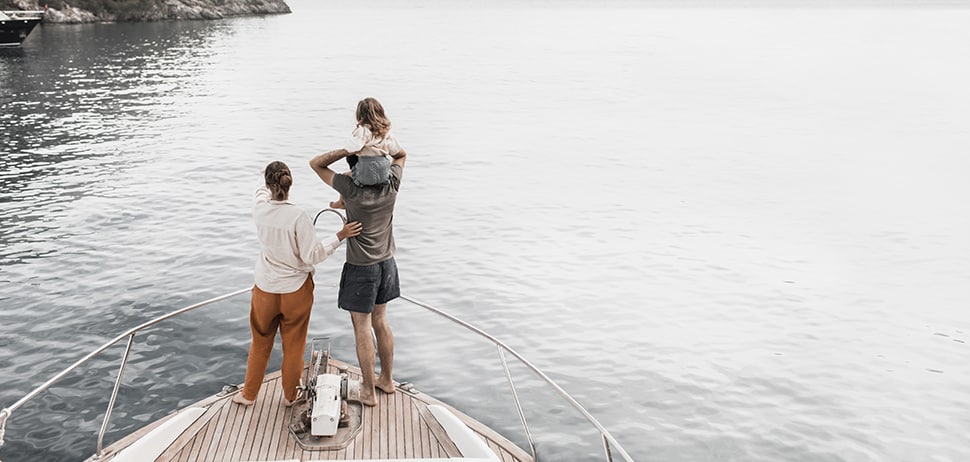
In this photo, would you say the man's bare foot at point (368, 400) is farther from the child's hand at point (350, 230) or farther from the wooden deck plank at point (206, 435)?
the child's hand at point (350, 230)

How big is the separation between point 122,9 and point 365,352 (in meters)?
98.8

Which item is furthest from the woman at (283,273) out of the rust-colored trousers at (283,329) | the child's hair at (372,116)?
the child's hair at (372,116)

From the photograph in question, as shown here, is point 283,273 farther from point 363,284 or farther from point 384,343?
point 384,343

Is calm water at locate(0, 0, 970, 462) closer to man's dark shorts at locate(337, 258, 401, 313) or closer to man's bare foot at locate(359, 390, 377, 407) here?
man's bare foot at locate(359, 390, 377, 407)

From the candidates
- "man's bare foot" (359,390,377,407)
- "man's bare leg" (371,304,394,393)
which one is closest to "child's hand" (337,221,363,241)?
"man's bare leg" (371,304,394,393)

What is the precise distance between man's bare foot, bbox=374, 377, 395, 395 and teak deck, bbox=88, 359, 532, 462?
0.18 ft

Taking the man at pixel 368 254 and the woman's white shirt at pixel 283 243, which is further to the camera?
the man at pixel 368 254

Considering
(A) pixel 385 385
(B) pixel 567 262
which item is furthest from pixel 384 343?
(B) pixel 567 262

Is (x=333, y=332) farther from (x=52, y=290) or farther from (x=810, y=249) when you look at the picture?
(x=810, y=249)

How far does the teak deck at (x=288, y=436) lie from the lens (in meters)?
5.86

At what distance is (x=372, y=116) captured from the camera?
5.65 meters

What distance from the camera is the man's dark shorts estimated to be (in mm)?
6086

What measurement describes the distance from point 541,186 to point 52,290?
14.3m

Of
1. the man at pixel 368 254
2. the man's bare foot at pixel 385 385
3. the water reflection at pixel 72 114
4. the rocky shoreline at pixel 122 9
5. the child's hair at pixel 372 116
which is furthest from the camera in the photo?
the rocky shoreline at pixel 122 9
